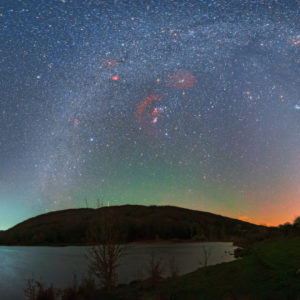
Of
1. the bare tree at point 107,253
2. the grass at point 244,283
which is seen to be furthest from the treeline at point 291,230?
the bare tree at point 107,253

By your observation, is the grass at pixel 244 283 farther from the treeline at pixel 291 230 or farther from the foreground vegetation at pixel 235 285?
the treeline at pixel 291 230

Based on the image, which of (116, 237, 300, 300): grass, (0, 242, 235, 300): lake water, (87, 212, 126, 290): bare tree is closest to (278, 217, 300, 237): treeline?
(0, 242, 235, 300): lake water

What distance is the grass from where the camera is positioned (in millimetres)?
13852

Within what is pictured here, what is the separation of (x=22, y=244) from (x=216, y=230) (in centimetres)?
10187

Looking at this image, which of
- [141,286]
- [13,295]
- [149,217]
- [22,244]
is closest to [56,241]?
[22,244]

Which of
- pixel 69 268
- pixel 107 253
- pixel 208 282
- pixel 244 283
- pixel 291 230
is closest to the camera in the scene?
pixel 244 283

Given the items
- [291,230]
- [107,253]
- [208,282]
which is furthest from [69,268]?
[208,282]

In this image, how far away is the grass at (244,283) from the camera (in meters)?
13.9

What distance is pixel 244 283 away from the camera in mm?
16188

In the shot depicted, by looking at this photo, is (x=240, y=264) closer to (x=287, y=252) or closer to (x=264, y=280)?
(x=287, y=252)

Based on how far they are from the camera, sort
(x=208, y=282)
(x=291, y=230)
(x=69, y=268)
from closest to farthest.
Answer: (x=208, y=282), (x=291, y=230), (x=69, y=268)

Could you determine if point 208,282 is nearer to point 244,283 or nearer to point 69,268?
point 244,283

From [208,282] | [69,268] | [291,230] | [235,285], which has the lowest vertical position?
[69,268]

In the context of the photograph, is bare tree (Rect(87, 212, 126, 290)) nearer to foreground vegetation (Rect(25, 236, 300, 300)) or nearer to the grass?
foreground vegetation (Rect(25, 236, 300, 300))
